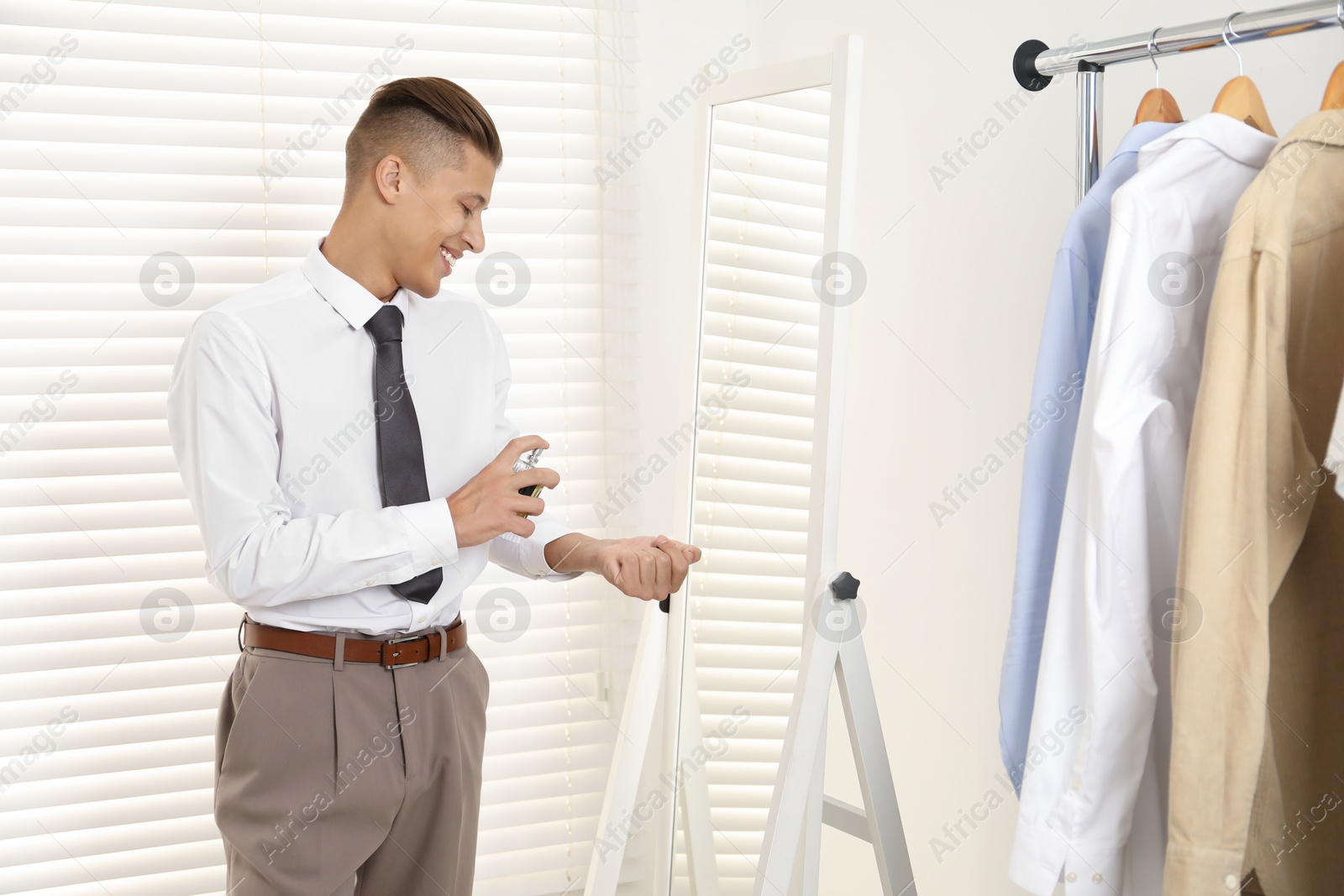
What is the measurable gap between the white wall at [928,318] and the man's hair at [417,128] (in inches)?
18.5

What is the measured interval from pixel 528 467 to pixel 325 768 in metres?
0.52

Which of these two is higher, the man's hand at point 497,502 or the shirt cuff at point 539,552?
the man's hand at point 497,502

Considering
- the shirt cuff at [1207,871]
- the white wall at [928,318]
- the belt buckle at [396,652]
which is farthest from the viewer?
the white wall at [928,318]

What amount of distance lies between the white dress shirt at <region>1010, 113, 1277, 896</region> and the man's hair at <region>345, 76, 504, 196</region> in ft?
3.07

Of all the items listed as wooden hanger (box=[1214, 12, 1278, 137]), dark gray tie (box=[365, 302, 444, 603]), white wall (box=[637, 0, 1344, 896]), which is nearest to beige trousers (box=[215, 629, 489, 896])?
dark gray tie (box=[365, 302, 444, 603])

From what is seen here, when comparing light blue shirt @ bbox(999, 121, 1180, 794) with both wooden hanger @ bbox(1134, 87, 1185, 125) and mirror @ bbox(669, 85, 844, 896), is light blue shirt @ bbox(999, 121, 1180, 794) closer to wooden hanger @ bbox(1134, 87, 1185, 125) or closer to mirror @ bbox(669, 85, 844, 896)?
wooden hanger @ bbox(1134, 87, 1185, 125)

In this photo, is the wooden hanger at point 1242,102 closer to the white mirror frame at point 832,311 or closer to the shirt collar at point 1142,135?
the shirt collar at point 1142,135

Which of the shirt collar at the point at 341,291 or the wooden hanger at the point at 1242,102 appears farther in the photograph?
the shirt collar at the point at 341,291

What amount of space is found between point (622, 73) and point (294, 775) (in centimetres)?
152

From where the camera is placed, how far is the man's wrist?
1.56m

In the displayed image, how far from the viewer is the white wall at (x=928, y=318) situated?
1.75 metres

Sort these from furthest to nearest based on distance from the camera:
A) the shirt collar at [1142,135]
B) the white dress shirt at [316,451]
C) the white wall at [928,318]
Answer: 1. the white wall at [928,318]
2. the white dress shirt at [316,451]
3. the shirt collar at [1142,135]

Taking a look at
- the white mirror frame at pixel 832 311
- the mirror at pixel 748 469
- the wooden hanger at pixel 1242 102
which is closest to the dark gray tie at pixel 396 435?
the mirror at pixel 748 469

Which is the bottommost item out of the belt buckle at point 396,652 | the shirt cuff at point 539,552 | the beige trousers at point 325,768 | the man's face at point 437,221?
the beige trousers at point 325,768
